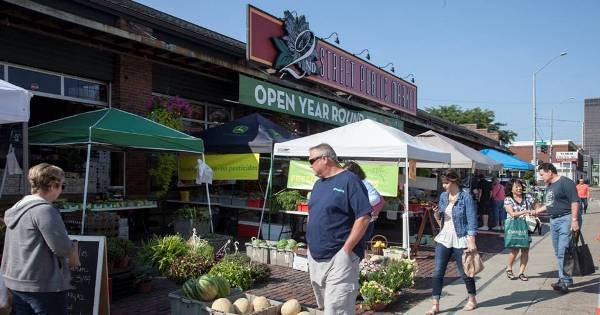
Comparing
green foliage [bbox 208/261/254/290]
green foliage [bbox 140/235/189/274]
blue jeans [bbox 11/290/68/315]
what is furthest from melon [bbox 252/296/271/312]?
blue jeans [bbox 11/290/68/315]

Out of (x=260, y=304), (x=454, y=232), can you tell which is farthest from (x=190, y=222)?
(x=454, y=232)

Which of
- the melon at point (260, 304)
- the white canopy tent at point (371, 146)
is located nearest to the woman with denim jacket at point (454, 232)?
the melon at point (260, 304)

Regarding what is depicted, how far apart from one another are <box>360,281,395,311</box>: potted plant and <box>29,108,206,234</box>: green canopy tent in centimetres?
439

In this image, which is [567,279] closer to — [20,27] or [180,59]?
[180,59]

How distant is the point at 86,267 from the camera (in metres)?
4.59

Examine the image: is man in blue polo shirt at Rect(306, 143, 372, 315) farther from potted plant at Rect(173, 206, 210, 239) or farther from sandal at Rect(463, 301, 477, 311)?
potted plant at Rect(173, 206, 210, 239)

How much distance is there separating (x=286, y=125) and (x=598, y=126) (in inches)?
4257

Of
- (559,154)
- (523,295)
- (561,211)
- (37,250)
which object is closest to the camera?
(37,250)

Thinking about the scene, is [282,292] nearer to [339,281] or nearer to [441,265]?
[441,265]

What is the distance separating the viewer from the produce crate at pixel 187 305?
4.96 m

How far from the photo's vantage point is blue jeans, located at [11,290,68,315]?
340 cm

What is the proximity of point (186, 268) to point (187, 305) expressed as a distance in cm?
109

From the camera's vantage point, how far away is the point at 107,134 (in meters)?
7.80

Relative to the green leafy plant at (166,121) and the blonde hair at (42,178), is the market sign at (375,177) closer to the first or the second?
the green leafy plant at (166,121)
